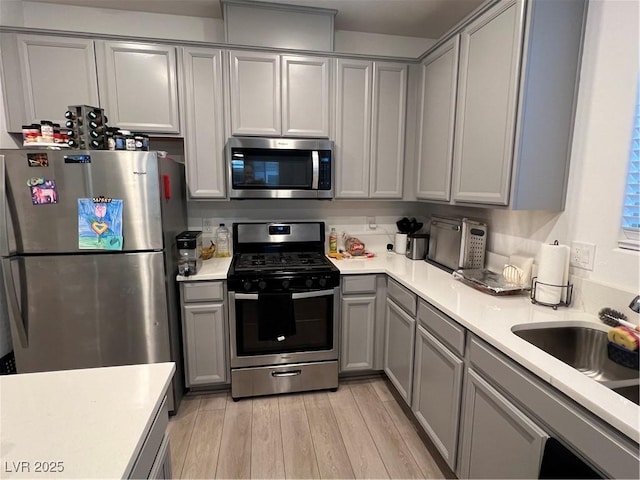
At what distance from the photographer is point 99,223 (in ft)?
6.05

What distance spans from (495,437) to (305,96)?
233cm

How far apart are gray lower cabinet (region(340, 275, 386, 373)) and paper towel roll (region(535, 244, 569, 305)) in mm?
1024

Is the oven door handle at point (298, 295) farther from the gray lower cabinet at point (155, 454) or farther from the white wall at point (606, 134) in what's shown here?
the white wall at point (606, 134)

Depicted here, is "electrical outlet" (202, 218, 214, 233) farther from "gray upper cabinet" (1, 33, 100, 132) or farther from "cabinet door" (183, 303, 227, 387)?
"gray upper cabinet" (1, 33, 100, 132)

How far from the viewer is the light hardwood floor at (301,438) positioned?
5.82 feet

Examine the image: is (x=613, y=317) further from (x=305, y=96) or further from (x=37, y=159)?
(x=37, y=159)

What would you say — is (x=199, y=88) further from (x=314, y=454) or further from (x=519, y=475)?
(x=519, y=475)

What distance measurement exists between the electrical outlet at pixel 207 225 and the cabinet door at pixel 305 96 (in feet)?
3.17

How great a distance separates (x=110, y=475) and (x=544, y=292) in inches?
71.5

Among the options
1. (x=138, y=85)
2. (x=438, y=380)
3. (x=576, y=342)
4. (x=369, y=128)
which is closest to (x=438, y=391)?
(x=438, y=380)

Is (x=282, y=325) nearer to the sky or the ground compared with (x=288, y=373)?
nearer to the sky

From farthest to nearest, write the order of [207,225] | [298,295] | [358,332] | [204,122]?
[207,225]
[358,332]
[204,122]
[298,295]

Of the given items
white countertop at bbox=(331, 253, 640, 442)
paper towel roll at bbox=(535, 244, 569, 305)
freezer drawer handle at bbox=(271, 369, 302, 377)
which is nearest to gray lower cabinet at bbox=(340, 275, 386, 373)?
white countertop at bbox=(331, 253, 640, 442)

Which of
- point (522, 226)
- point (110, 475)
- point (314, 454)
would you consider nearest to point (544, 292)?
point (522, 226)
